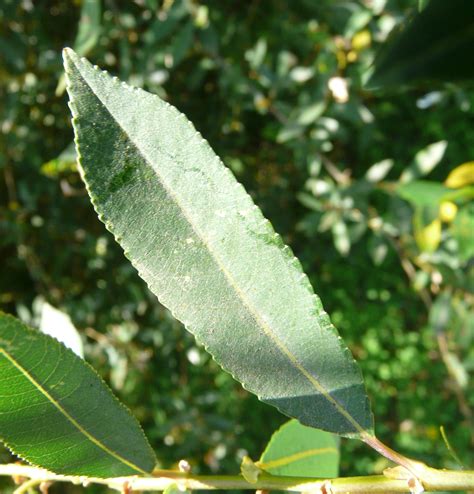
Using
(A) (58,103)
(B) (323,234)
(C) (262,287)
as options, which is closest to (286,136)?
(A) (58,103)

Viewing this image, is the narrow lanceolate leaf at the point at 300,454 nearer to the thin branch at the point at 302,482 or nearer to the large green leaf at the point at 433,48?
the thin branch at the point at 302,482

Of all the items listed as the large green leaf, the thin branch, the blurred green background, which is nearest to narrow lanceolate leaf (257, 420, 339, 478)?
the thin branch

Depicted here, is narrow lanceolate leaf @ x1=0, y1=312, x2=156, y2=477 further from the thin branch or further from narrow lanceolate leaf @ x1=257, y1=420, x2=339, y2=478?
narrow lanceolate leaf @ x1=257, y1=420, x2=339, y2=478

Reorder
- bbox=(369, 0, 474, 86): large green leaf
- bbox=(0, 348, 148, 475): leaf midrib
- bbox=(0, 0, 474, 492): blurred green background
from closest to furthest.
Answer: bbox=(0, 348, 148, 475): leaf midrib < bbox=(369, 0, 474, 86): large green leaf < bbox=(0, 0, 474, 492): blurred green background

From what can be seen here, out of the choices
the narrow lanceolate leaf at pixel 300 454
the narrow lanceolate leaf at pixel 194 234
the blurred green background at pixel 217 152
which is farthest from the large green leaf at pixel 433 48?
the blurred green background at pixel 217 152

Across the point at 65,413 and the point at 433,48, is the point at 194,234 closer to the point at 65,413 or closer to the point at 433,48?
the point at 65,413

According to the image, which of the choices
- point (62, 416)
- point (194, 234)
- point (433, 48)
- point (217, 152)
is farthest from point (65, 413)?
point (217, 152)
